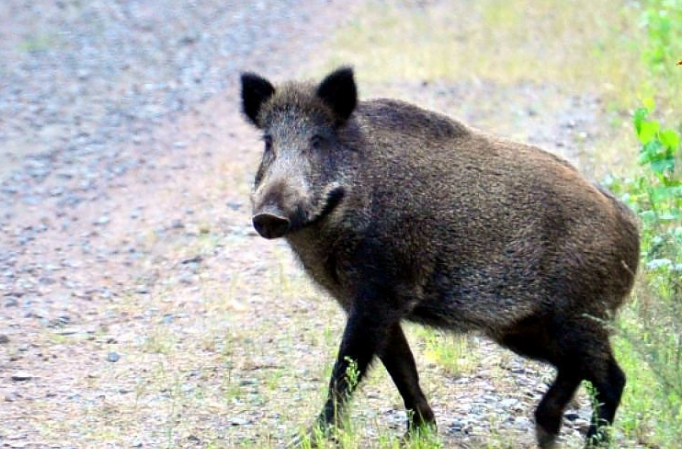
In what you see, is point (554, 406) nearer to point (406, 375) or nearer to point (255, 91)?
point (406, 375)

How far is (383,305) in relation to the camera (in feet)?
20.1

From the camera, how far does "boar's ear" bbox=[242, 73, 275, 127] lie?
668 centimetres

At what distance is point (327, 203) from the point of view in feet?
20.6

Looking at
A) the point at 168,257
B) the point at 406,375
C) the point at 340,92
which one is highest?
the point at 340,92

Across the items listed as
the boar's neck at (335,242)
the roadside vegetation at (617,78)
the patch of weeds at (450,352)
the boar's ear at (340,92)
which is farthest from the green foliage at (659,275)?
the boar's ear at (340,92)

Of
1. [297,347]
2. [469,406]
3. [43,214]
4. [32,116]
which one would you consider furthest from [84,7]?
[469,406]

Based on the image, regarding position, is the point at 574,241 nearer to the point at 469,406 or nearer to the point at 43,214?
the point at 469,406

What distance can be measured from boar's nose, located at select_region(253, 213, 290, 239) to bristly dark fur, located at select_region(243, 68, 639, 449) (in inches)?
3.1

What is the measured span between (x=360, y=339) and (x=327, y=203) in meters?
0.68

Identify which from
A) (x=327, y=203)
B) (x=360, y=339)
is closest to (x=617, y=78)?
(x=327, y=203)

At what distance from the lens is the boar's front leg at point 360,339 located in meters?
6.12

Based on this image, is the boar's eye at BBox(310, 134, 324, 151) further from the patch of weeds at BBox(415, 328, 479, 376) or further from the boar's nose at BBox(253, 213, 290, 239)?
the patch of weeds at BBox(415, 328, 479, 376)

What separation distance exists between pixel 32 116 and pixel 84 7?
201 inches

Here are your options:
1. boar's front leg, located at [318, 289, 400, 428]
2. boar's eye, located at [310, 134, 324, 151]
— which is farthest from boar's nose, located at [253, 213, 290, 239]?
boar's eye, located at [310, 134, 324, 151]
